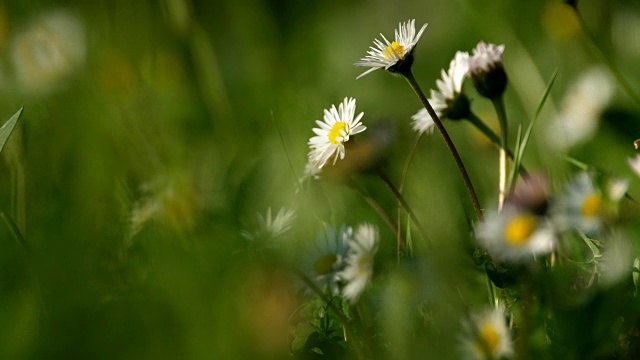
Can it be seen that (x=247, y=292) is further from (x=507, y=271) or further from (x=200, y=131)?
(x=200, y=131)

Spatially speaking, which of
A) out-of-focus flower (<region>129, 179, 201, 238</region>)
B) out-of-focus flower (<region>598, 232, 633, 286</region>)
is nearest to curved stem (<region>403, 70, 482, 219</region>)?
out-of-focus flower (<region>598, 232, 633, 286</region>)

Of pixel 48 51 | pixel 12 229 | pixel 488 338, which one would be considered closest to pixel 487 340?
pixel 488 338

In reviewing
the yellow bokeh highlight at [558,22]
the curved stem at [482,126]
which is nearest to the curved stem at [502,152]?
the curved stem at [482,126]

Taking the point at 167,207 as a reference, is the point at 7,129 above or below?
above

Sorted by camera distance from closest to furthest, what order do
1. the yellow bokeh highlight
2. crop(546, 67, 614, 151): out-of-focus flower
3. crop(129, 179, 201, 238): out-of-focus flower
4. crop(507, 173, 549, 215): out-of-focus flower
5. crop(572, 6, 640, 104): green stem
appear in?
crop(507, 173, 549, 215): out-of-focus flower → crop(129, 179, 201, 238): out-of-focus flower → crop(572, 6, 640, 104): green stem → crop(546, 67, 614, 151): out-of-focus flower → the yellow bokeh highlight

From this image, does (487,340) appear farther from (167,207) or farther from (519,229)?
(167,207)

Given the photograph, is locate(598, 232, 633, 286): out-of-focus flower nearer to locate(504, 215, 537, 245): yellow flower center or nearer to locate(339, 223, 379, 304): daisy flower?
locate(504, 215, 537, 245): yellow flower center

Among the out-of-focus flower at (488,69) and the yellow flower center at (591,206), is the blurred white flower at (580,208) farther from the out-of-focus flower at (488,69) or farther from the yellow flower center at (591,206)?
the out-of-focus flower at (488,69)
